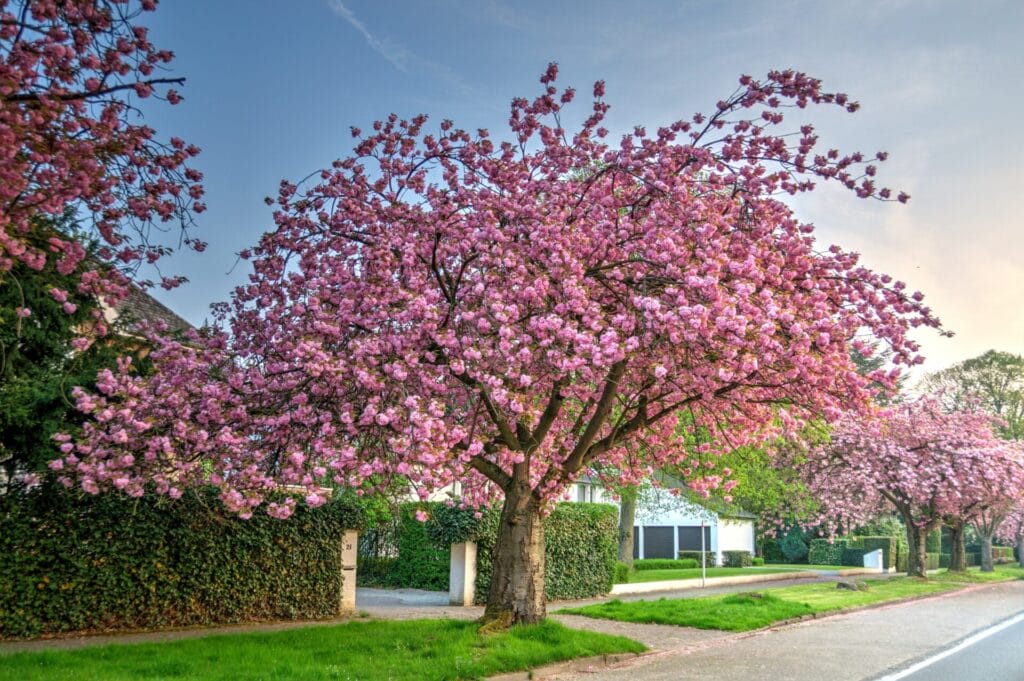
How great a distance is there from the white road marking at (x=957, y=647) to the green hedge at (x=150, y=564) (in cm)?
927

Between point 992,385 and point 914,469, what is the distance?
92.7 ft

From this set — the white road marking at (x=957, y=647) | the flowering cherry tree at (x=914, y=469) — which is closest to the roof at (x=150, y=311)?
the white road marking at (x=957, y=647)

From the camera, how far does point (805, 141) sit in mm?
11938

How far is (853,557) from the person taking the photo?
51031 millimetres

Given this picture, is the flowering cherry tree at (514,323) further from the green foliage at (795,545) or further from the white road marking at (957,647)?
the green foliage at (795,545)

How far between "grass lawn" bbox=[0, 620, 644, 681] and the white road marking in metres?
3.56


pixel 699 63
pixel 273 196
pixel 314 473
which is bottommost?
pixel 314 473

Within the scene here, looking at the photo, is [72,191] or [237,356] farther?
[237,356]

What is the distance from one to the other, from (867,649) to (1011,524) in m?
43.7

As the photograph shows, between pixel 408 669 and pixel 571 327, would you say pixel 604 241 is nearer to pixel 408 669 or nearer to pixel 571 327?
pixel 571 327

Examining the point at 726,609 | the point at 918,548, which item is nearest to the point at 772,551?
the point at 918,548

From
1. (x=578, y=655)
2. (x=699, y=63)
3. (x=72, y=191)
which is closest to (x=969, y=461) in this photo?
(x=699, y=63)

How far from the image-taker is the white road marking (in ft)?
34.7

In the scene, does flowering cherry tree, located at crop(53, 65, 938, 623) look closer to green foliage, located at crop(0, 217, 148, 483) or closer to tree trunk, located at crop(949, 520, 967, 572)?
green foliage, located at crop(0, 217, 148, 483)
